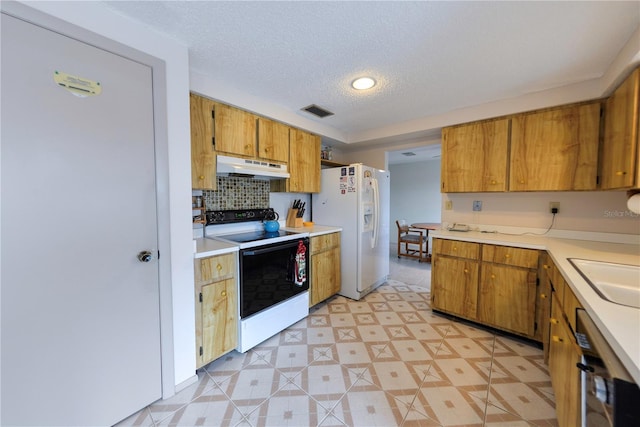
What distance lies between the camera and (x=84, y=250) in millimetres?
1242

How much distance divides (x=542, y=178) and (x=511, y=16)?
4.99 feet

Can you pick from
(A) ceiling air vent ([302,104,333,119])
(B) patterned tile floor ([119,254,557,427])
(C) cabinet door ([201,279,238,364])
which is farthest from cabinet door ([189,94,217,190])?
(B) patterned tile floor ([119,254,557,427])

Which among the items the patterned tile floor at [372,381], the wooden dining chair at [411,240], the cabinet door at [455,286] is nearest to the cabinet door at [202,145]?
the patterned tile floor at [372,381]

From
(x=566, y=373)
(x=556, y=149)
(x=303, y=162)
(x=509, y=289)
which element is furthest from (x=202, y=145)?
(x=556, y=149)

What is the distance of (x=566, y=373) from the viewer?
3.67 feet

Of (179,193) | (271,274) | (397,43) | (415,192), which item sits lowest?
(271,274)

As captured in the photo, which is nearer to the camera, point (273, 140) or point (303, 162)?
point (273, 140)

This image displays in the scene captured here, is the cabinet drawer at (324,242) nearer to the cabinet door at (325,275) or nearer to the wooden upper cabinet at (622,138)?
the cabinet door at (325,275)

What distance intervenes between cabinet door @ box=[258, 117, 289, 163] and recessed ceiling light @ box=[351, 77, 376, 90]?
2.98ft

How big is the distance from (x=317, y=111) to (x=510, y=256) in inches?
92.0

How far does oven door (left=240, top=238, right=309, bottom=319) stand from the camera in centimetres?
196

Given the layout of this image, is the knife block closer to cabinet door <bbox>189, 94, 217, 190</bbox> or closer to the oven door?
the oven door

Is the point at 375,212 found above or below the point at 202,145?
below

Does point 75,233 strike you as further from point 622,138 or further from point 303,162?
point 622,138
